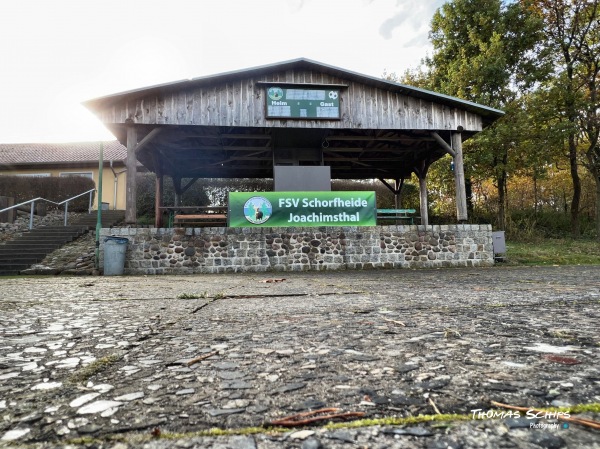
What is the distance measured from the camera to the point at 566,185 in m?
23.1

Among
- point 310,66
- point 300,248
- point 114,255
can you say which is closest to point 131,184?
point 114,255

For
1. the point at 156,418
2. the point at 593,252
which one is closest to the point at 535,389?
the point at 156,418

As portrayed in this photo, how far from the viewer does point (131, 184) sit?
9578 millimetres

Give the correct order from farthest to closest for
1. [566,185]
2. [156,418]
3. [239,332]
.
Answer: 1. [566,185]
2. [239,332]
3. [156,418]

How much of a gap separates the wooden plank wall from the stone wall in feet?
10.3

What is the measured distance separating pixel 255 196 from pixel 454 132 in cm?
653

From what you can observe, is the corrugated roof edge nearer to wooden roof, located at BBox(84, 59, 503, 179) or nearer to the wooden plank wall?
wooden roof, located at BBox(84, 59, 503, 179)

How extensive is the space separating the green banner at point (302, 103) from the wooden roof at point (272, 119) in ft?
0.57

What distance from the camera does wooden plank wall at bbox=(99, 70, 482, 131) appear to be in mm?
9688

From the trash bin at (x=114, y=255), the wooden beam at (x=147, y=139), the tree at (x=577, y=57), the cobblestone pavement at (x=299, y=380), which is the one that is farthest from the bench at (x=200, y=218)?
the tree at (x=577, y=57)

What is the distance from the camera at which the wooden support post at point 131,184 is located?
9.48 m

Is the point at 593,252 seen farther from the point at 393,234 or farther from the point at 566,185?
the point at 566,185

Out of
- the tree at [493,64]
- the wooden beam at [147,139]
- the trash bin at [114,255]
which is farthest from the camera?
the tree at [493,64]

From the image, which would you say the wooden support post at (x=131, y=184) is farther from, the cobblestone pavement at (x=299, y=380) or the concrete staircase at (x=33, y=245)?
the cobblestone pavement at (x=299, y=380)
